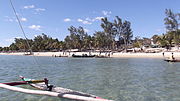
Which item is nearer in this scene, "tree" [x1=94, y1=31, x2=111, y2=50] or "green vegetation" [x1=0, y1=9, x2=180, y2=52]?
"green vegetation" [x1=0, y1=9, x2=180, y2=52]

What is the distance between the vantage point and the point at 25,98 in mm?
11609

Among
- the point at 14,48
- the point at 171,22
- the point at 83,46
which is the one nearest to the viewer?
the point at 171,22

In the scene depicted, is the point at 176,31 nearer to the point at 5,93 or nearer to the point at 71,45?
the point at 71,45

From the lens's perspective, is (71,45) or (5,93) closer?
(5,93)

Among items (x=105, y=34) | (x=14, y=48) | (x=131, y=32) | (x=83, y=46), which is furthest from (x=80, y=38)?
(x=14, y=48)

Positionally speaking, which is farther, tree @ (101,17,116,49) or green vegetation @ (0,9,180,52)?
tree @ (101,17,116,49)

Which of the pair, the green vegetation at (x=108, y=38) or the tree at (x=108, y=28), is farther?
the tree at (x=108, y=28)

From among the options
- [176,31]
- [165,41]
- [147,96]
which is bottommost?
[147,96]

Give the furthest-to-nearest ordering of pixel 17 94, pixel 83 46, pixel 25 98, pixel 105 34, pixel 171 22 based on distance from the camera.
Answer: pixel 83 46 → pixel 105 34 → pixel 171 22 → pixel 17 94 → pixel 25 98

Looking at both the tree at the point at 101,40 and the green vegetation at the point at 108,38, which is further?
the tree at the point at 101,40

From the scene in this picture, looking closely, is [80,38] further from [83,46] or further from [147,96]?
[147,96]

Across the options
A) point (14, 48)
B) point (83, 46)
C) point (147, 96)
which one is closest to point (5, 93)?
point (147, 96)

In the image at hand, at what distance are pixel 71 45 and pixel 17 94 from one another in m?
133

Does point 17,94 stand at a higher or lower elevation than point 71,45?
lower
